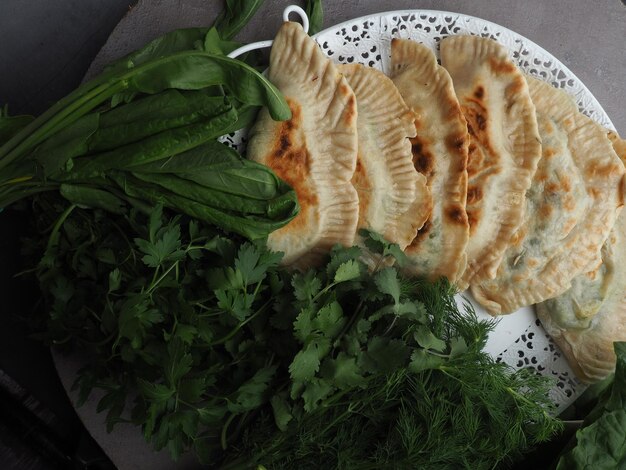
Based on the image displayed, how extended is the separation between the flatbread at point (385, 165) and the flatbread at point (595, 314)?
764mm

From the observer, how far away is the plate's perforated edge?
7.50 feet

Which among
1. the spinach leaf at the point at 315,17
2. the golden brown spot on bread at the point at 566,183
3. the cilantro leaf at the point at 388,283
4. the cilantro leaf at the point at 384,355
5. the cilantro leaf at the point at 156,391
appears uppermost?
the spinach leaf at the point at 315,17

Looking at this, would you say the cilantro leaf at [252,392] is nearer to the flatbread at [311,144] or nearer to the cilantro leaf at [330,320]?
the cilantro leaf at [330,320]

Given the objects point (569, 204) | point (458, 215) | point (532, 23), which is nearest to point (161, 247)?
point (458, 215)

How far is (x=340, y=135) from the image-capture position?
2121 millimetres

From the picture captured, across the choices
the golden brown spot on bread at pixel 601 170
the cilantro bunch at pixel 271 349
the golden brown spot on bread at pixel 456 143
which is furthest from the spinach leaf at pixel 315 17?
the golden brown spot on bread at pixel 601 170

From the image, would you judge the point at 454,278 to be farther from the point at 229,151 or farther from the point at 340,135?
the point at 229,151

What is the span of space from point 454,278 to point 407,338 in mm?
406

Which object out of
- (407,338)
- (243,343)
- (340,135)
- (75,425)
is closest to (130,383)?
(243,343)

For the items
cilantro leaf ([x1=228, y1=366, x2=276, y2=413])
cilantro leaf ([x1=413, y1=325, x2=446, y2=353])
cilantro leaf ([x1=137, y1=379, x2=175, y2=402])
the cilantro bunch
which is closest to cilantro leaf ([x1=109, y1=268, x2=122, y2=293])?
the cilantro bunch

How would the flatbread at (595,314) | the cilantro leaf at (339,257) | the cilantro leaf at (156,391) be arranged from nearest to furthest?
the cilantro leaf at (156,391) → the cilantro leaf at (339,257) → the flatbread at (595,314)

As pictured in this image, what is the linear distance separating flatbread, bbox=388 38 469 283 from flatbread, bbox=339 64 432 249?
8 cm

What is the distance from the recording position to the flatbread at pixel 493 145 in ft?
7.48

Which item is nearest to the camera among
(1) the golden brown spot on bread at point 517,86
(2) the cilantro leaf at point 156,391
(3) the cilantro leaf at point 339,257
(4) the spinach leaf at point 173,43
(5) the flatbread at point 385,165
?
(2) the cilantro leaf at point 156,391
